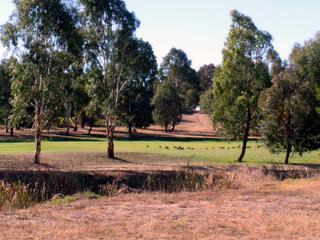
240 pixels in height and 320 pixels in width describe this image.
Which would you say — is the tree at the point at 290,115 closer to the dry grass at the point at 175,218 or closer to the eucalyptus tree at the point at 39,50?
the eucalyptus tree at the point at 39,50

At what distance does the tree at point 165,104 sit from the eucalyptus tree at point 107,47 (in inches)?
2199

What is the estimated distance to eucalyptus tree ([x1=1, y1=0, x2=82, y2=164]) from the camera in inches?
1377

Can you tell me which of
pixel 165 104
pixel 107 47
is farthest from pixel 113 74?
pixel 165 104

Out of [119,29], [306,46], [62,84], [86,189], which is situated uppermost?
[306,46]

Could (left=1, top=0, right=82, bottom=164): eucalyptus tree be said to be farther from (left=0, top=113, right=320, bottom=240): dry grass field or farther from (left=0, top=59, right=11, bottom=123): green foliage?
(left=0, top=59, right=11, bottom=123): green foliage

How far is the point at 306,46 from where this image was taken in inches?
3425

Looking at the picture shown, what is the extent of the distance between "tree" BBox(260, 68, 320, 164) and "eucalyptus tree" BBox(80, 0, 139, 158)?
10970mm

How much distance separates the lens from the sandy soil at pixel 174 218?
11578 mm

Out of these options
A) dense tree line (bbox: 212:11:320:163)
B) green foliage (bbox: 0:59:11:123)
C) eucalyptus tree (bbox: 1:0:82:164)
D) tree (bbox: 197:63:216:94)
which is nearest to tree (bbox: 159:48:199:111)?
tree (bbox: 197:63:216:94)

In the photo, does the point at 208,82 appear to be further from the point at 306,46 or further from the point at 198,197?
the point at 198,197

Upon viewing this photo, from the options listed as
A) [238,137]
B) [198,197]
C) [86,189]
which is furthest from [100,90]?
[198,197]

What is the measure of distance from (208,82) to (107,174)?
132 metres

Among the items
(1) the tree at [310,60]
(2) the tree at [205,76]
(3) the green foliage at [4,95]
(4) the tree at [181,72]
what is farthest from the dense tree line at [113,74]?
(2) the tree at [205,76]

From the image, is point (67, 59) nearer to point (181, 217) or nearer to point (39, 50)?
point (39, 50)
